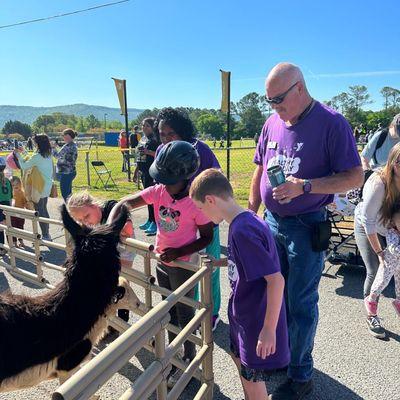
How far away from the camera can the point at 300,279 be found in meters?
2.54

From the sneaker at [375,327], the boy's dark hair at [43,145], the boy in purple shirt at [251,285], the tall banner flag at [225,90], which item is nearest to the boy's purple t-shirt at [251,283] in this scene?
the boy in purple shirt at [251,285]

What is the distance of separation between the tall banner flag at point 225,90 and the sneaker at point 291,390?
875cm

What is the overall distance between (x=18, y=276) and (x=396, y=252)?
16.2 feet

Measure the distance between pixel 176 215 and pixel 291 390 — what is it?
155 cm

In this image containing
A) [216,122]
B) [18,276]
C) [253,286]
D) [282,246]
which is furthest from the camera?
[216,122]

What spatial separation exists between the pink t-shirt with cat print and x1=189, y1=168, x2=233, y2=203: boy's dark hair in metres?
0.63

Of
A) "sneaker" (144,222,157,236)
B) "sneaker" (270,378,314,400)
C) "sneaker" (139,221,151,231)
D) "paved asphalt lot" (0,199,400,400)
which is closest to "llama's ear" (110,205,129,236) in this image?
"paved asphalt lot" (0,199,400,400)

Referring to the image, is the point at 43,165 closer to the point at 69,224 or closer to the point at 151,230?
the point at 151,230

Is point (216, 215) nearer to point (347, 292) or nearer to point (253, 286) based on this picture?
point (253, 286)

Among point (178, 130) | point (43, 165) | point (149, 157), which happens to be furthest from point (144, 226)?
point (178, 130)

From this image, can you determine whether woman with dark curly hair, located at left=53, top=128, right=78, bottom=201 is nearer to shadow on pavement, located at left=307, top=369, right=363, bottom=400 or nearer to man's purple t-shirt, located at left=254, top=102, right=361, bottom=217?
man's purple t-shirt, located at left=254, top=102, right=361, bottom=217

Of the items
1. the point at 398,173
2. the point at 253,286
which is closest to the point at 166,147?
the point at 253,286

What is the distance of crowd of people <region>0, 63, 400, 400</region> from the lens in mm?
2016

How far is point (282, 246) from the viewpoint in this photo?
8.74 feet
